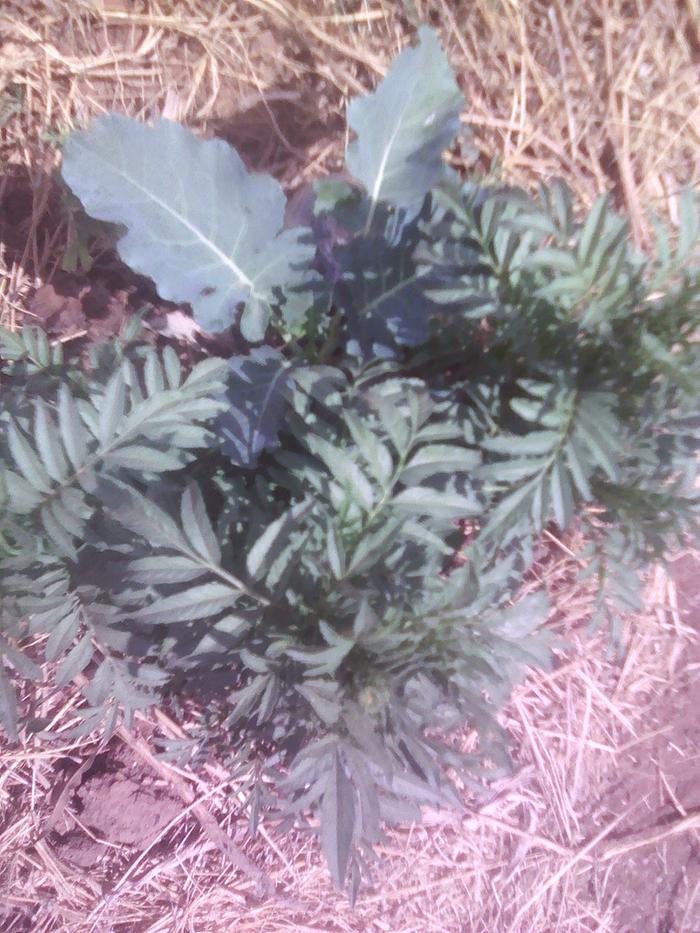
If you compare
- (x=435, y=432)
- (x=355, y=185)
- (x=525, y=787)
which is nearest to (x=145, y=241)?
(x=355, y=185)

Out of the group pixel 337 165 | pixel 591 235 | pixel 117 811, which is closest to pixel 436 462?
pixel 591 235

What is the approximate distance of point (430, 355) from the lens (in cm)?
111

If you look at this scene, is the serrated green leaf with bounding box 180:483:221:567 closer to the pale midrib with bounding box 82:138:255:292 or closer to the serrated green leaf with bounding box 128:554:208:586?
the serrated green leaf with bounding box 128:554:208:586

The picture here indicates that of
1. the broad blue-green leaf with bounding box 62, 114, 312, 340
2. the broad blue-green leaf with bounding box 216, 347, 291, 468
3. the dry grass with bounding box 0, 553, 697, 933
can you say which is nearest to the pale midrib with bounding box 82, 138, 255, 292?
the broad blue-green leaf with bounding box 62, 114, 312, 340

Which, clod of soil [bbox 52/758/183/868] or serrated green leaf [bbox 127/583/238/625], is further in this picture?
clod of soil [bbox 52/758/183/868]

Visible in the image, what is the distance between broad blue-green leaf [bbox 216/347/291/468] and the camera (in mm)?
1021

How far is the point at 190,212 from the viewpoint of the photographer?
1.08 metres

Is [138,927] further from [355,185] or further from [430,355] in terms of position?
[355,185]

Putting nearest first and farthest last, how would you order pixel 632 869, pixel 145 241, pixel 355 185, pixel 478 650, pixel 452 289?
pixel 478 650 < pixel 452 289 < pixel 145 241 < pixel 355 185 < pixel 632 869

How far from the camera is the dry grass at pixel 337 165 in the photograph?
1295 millimetres

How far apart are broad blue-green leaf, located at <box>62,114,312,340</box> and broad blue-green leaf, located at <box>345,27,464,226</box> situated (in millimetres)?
147

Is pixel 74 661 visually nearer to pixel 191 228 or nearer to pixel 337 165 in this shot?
pixel 191 228

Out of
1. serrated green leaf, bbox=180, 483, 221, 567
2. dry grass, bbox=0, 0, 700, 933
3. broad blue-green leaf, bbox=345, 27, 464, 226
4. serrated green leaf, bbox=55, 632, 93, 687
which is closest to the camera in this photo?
serrated green leaf, bbox=180, 483, 221, 567

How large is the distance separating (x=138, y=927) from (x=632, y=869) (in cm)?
98
